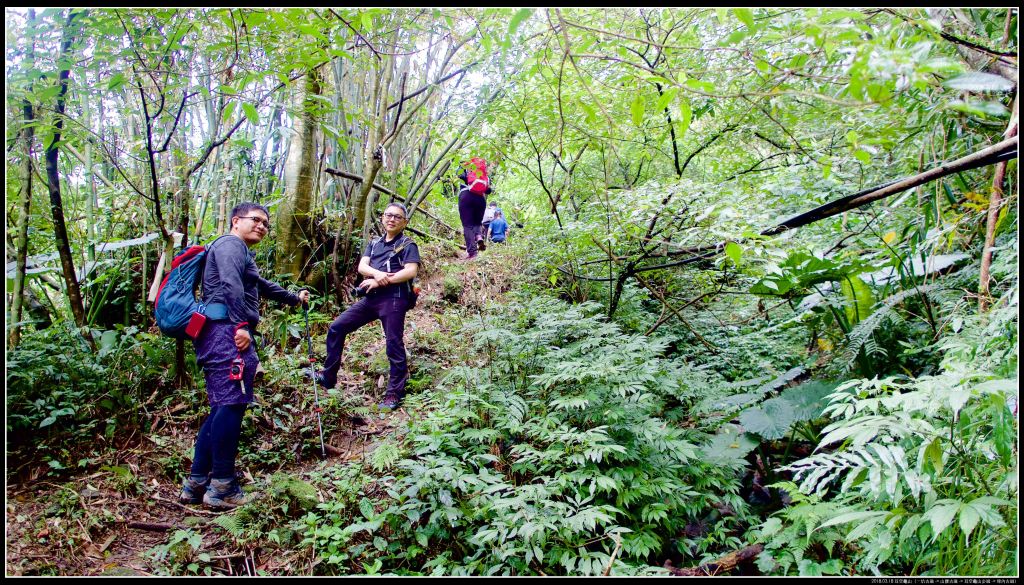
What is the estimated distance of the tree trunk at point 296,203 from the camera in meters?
5.76

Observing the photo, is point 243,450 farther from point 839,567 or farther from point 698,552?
point 839,567

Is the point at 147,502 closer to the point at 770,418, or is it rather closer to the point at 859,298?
the point at 770,418

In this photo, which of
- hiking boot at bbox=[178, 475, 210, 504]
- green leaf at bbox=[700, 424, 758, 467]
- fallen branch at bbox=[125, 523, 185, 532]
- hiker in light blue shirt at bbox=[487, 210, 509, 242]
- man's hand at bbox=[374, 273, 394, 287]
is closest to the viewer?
fallen branch at bbox=[125, 523, 185, 532]

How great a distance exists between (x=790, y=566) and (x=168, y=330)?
3.73m

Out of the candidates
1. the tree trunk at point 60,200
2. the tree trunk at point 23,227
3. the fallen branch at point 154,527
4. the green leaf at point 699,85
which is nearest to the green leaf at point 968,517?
the green leaf at point 699,85

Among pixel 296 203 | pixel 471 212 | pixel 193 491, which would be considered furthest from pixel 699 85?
pixel 471 212

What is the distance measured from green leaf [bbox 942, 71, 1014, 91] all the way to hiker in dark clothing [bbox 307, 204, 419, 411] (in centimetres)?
362

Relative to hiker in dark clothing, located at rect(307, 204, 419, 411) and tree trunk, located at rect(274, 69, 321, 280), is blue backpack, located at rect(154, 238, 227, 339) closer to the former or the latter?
hiker in dark clothing, located at rect(307, 204, 419, 411)

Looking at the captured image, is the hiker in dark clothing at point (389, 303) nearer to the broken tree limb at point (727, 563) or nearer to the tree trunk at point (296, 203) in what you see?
the tree trunk at point (296, 203)

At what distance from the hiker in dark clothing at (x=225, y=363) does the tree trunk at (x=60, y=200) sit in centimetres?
107

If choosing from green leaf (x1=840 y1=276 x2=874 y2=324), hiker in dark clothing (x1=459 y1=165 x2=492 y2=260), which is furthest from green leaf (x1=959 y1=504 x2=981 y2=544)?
hiker in dark clothing (x1=459 y1=165 x2=492 y2=260)

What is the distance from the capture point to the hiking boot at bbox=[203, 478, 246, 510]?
307cm

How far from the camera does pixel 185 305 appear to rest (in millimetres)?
2980

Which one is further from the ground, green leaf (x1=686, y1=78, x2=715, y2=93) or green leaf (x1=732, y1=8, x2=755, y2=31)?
green leaf (x1=732, y1=8, x2=755, y2=31)
